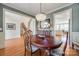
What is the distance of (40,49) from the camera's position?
181 centimetres

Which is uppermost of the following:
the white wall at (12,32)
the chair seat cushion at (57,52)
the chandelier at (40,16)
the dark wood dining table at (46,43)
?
the chandelier at (40,16)

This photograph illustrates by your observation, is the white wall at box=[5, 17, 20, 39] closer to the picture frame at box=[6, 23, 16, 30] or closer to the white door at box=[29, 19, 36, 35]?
the picture frame at box=[6, 23, 16, 30]

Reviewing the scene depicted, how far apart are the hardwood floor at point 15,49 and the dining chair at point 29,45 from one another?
3.0 inches

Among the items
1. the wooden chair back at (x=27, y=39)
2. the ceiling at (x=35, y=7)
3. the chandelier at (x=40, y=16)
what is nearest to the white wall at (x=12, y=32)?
the wooden chair back at (x=27, y=39)

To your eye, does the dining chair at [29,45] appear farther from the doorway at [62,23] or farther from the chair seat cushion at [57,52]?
the doorway at [62,23]

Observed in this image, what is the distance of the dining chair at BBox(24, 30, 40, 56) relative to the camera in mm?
1854

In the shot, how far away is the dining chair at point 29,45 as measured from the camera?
6.08 ft

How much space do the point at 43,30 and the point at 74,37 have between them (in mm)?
599

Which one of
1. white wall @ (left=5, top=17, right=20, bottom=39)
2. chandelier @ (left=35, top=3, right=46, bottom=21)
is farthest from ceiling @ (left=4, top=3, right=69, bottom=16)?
white wall @ (left=5, top=17, right=20, bottom=39)

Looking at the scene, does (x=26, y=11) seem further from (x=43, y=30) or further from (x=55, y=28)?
(x=55, y=28)

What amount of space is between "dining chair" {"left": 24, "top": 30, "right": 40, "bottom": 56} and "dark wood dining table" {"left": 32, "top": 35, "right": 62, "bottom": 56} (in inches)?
3.2

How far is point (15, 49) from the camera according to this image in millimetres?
1831

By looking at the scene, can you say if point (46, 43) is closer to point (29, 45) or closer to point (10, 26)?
point (29, 45)

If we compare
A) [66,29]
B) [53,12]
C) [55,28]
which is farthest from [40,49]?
[53,12]
